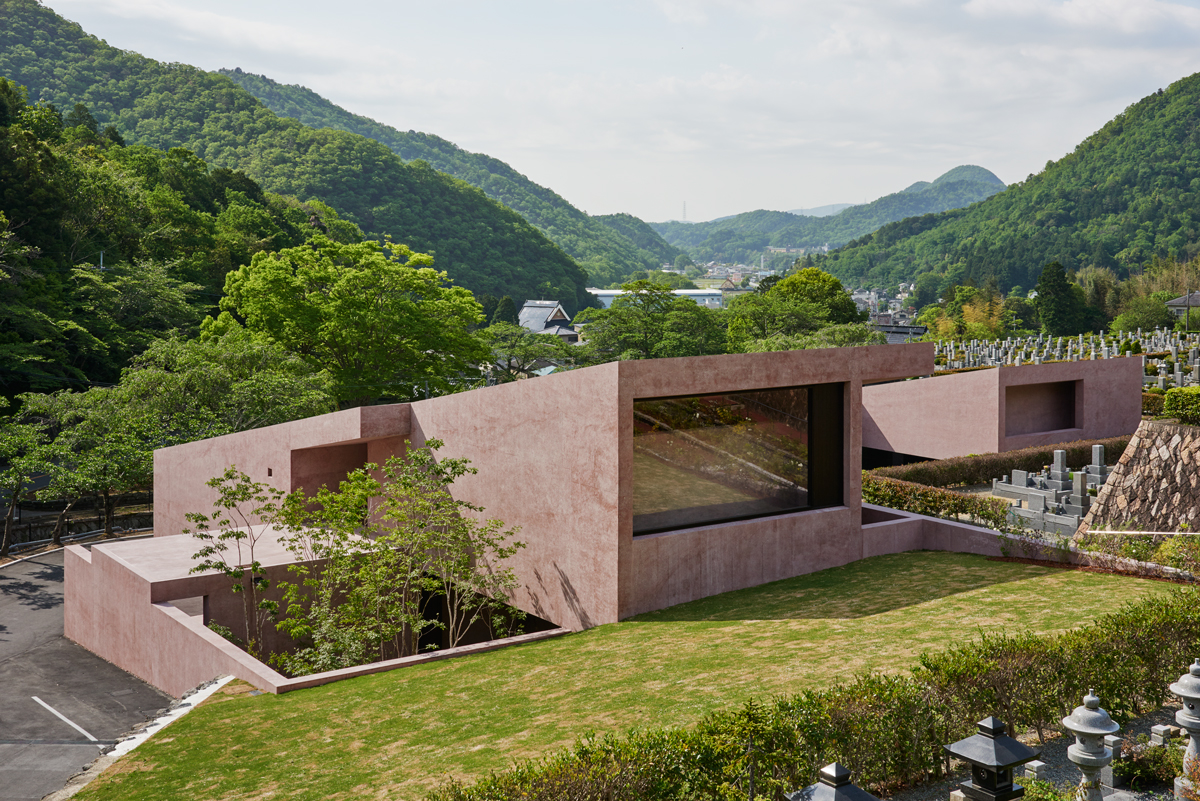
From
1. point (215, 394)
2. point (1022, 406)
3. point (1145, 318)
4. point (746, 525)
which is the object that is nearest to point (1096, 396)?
point (1022, 406)

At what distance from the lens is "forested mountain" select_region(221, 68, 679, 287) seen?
15162 centimetres

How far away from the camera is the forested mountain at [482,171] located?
497ft

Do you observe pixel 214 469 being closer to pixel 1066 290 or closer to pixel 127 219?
pixel 127 219

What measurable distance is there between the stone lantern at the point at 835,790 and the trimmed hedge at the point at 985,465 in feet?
57.0

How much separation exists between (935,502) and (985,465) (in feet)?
24.5

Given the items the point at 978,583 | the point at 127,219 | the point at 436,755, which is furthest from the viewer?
the point at 127,219

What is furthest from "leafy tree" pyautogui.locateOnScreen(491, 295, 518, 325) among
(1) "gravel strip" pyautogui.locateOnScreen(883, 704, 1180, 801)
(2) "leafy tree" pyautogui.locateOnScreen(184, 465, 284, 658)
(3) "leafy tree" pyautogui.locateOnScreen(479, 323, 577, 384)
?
(1) "gravel strip" pyautogui.locateOnScreen(883, 704, 1180, 801)

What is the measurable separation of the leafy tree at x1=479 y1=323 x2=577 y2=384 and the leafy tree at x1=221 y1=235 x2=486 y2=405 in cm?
921

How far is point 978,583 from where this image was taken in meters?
11.7

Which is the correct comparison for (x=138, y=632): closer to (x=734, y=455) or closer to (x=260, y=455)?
(x=260, y=455)

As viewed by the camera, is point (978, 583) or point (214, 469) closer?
point (978, 583)

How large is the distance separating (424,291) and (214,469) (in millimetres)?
19802

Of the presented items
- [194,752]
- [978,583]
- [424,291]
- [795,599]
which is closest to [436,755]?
[194,752]

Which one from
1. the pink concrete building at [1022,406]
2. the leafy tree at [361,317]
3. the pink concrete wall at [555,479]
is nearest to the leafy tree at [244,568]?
the pink concrete wall at [555,479]
